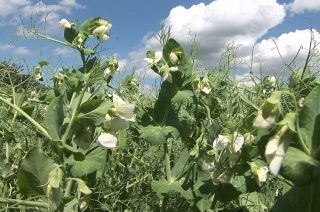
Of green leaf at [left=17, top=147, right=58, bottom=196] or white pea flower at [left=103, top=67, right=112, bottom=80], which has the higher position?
white pea flower at [left=103, top=67, right=112, bottom=80]

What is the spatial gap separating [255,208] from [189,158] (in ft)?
0.99

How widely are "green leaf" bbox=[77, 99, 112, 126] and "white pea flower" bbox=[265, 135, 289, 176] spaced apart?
525 millimetres

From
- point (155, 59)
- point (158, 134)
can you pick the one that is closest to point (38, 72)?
point (155, 59)

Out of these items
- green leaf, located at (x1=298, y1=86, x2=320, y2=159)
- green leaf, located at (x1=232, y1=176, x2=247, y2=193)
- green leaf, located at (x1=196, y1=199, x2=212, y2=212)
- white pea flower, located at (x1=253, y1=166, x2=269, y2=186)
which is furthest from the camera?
green leaf, located at (x1=196, y1=199, x2=212, y2=212)

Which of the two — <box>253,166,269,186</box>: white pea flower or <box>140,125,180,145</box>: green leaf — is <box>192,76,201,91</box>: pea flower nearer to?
<box>140,125,180,145</box>: green leaf

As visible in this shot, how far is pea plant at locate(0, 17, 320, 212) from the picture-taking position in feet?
3.33

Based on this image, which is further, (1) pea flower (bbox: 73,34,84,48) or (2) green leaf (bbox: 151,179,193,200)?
(1) pea flower (bbox: 73,34,84,48)

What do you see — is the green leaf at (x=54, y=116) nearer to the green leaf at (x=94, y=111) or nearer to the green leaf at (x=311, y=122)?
the green leaf at (x=94, y=111)

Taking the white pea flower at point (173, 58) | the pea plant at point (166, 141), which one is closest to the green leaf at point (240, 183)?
the pea plant at point (166, 141)

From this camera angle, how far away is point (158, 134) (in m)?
1.75

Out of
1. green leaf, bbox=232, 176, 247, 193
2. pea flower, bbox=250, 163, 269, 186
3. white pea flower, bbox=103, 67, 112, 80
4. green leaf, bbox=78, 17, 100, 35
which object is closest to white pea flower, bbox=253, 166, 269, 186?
pea flower, bbox=250, 163, 269, 186

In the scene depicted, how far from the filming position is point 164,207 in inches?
67.2

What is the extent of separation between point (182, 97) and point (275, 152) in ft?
3.09

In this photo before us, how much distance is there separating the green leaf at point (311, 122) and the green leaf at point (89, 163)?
2.21 ft
